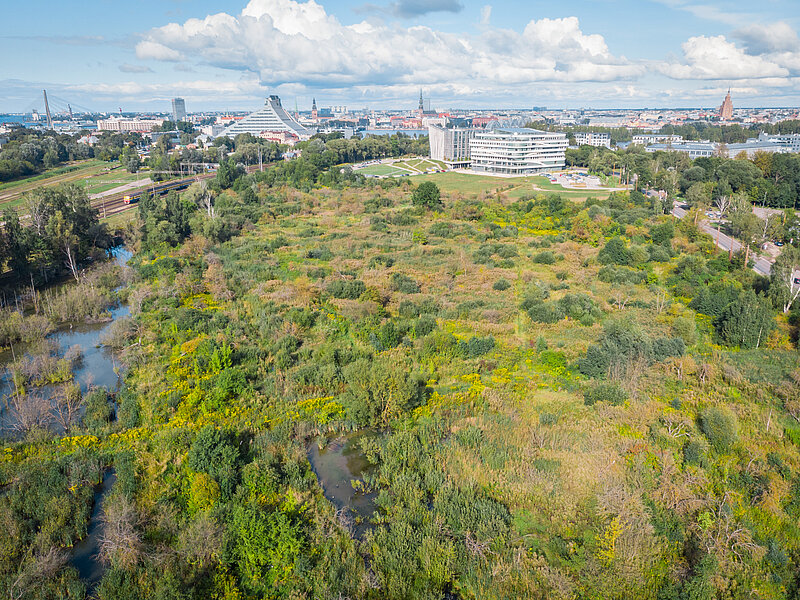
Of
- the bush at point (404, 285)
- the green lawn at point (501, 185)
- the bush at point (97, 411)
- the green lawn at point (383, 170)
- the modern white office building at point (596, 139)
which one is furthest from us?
the modern white office building at point (596, 139)

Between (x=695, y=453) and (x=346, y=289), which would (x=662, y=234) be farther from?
(x=695, y=453)

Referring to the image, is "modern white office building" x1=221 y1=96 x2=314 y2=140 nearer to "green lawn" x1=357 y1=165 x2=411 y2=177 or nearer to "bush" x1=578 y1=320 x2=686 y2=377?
"green lawn" x1=357 y1=165 x2=411 y2=177

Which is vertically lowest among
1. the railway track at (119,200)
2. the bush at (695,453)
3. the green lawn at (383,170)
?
the bush at (695,453)

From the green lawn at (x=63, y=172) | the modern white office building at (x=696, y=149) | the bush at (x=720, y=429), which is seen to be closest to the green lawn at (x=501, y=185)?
the modern white office building at (x=696, y=149)

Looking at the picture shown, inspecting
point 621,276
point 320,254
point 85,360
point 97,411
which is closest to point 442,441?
point 97,411

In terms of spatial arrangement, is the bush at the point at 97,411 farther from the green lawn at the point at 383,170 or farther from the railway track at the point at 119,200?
the green lawn at the point at 383,170

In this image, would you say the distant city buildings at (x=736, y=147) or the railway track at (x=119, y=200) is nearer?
the railway track at (x=119, y=200)

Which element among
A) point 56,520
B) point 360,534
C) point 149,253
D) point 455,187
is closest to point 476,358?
point 360,534
